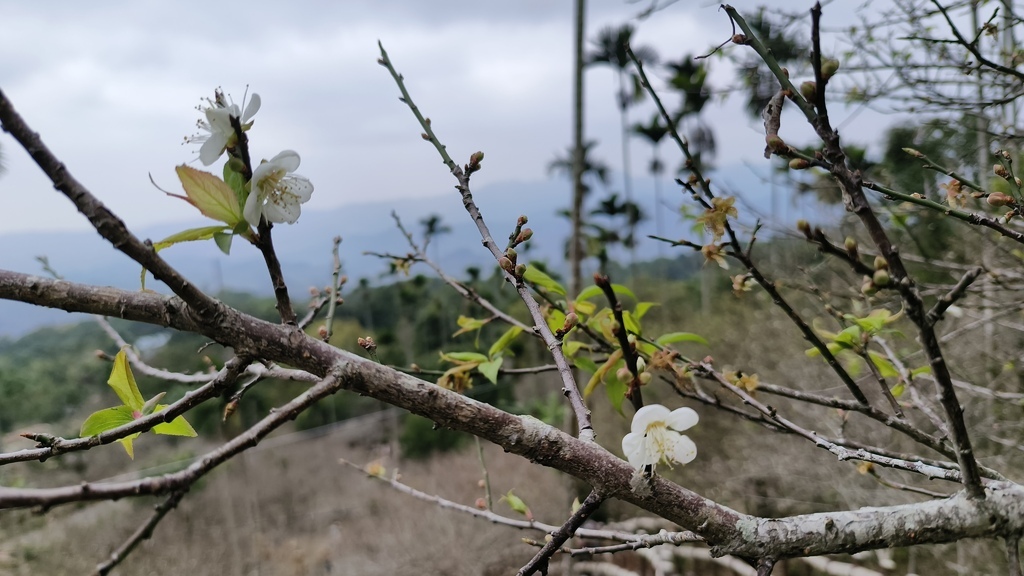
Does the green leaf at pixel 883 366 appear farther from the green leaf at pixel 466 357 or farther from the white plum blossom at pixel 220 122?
the white plum blossom at pixel 220 122

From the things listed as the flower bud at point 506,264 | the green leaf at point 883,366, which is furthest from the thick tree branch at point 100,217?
the green leaf at point 883,366

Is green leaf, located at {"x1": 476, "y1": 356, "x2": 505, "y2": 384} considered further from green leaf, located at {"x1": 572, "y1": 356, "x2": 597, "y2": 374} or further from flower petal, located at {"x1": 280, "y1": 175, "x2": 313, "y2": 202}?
flower petal, located at {"x1": 280, "y1": 175, "x2": 313, "y2": 202}

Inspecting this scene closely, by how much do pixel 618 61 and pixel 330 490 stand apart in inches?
328

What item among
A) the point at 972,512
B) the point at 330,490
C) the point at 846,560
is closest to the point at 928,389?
the point at 846,560

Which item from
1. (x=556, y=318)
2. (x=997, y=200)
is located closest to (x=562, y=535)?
(x=556, y=318)

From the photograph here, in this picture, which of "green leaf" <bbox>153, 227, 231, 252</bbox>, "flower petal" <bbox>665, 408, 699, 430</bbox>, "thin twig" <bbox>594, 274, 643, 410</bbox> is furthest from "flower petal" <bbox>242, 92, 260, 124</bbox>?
"flower petal" <bbox>665, 408, 699, 430</bbox>

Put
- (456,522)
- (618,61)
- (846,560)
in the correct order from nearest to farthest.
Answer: (846,560) → (456,522) → (618,61)

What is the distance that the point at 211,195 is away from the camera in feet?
1.62

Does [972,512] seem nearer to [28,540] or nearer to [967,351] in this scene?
[967,351]

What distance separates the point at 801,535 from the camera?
567 millimetres

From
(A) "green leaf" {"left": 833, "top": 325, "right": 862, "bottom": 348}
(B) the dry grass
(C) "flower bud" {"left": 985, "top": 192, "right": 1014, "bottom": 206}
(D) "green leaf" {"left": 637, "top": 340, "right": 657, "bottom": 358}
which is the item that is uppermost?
(C) "flower bud" {"left": 985, "top": 192, "right": 1014, "bottom": 206}

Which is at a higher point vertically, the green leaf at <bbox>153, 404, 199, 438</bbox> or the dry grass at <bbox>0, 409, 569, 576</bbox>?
the green leaf at <bbox>153, 404, 199, 438</bbox>

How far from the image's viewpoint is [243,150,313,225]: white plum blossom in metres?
0.49

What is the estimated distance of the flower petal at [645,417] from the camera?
2.09 ft
